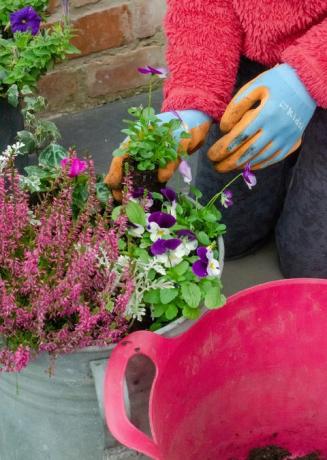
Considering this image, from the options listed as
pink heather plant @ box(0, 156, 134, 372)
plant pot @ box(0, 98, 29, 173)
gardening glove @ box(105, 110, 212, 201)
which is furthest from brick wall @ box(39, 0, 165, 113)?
pink heather plant @ box(0, 156, 134, 372)

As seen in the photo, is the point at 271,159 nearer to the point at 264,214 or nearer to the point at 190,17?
the point at 190,17

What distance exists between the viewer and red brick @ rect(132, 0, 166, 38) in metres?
2.28

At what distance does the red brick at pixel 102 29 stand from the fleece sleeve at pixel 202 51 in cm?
94

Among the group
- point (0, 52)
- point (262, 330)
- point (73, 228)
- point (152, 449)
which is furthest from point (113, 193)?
point (0, 52)

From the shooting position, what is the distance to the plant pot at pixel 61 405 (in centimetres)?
102

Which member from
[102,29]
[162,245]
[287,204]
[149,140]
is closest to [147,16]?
[102,29]

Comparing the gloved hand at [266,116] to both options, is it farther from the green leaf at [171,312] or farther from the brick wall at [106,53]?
the brick wall at [106,53]

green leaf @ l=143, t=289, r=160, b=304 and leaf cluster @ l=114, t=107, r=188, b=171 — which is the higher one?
leaf cluster @ l=114, t=107, r=188, b=171

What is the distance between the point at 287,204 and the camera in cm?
173

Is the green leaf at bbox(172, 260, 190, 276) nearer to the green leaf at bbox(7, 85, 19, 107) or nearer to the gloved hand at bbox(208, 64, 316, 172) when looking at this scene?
the gloved hand at bbox(208, 64, 316, 172)

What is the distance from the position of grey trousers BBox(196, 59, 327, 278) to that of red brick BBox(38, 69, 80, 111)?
2.42 feet

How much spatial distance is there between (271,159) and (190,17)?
311mm

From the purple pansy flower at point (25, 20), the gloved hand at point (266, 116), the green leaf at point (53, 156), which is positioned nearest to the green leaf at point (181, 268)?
the gloved hand at point (266, 116)

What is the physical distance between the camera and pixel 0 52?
1.66m
